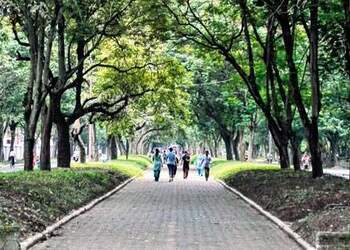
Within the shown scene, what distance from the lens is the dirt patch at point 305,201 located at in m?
12.3

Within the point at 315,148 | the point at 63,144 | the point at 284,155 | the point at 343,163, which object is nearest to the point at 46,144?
the point at 63,144

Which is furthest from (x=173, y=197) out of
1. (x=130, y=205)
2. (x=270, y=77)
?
(x=270, y=77)

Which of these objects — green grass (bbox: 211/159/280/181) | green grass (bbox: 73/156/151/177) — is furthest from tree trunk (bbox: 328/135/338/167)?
green grass (bbox: 211/159/280/181)

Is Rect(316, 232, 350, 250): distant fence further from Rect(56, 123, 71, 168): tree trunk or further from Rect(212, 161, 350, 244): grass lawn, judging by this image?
Rect(56, 123, 71, 168): tree trunk

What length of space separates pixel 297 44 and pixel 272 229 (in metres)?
18.8

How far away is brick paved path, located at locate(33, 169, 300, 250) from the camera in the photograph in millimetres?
11805

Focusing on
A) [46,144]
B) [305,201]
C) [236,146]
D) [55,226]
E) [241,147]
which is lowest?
[55,226]

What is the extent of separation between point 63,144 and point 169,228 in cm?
1602

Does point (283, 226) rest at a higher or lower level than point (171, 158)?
lower

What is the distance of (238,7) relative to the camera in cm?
2567

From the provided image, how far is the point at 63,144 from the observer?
29.4 m

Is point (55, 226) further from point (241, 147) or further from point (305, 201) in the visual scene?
point (241, 147)

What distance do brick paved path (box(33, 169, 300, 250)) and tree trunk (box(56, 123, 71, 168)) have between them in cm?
857

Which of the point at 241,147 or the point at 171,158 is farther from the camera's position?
the point at 241,147
